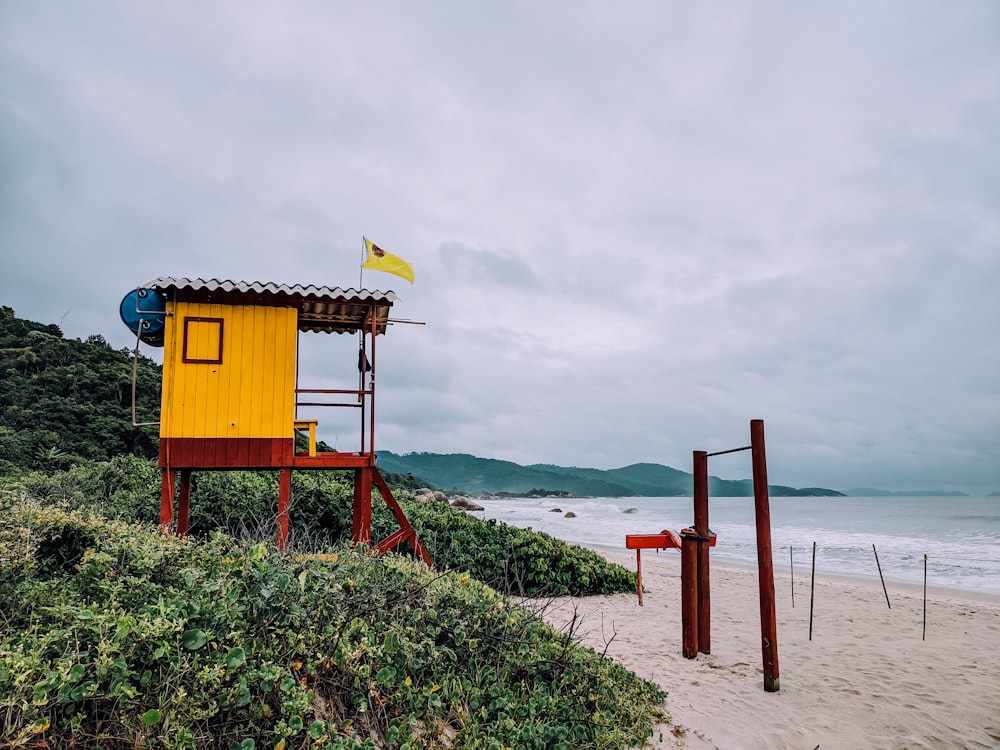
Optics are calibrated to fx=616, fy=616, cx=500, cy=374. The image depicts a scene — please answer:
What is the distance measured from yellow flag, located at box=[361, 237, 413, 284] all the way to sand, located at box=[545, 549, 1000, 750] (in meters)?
6.72

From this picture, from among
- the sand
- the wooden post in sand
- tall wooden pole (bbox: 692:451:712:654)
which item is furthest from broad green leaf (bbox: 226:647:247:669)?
tall wooden pole (bbox: 692:451:712:654)

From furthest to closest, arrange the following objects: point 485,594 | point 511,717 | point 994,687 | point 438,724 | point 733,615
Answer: point 733,615 → point 994,687 → point 485,594 → point 511,717 → point 438,724

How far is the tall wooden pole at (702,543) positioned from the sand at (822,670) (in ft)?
1.08

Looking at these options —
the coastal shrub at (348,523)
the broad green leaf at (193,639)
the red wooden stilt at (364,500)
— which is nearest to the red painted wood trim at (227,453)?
the red wooden stilt at (364,500)

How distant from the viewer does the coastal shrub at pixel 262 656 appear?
3.42 m

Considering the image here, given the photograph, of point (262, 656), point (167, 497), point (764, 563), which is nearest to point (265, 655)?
point (262, 656)

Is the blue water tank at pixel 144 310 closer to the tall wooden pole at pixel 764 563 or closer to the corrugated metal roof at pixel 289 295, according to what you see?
the corrugated metal roof at pixel 289 295

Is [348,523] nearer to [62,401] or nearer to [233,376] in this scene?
[233,376]

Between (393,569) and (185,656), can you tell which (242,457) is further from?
(185,656)

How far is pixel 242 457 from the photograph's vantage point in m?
10.0

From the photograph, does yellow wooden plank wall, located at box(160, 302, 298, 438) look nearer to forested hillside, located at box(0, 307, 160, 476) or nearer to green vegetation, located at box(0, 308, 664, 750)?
green vegetation, located at box(0, 308, 664, 750)

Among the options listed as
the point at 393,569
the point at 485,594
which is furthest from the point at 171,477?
the point at 485,594

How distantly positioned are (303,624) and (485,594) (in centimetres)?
209

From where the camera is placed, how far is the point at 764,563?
24.0 ft
